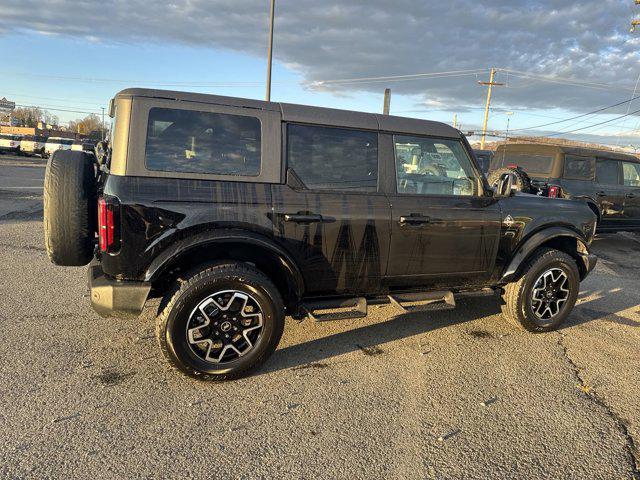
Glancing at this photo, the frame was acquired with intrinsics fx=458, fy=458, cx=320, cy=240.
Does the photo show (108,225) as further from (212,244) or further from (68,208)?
(212,244)

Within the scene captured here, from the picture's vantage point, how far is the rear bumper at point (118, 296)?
10.1 ft

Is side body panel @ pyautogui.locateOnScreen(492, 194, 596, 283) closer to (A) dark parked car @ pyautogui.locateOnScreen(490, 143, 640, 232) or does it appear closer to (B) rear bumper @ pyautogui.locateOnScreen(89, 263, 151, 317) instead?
(B) rear bumper @ pyautogui.locateOnScreen(89, 263, 151, 317)

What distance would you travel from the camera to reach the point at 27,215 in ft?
30.2

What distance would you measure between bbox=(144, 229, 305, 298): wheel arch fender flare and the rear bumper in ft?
0.33

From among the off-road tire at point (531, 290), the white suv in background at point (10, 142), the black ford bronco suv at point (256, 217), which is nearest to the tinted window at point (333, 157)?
the black ford bronco suv at point (256, 217)

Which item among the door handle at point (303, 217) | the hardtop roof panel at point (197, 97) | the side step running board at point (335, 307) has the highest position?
the hardtop roof panel at point (197, 97)

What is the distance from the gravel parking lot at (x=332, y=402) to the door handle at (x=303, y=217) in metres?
1.14

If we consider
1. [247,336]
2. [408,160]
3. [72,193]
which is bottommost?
[247,336]

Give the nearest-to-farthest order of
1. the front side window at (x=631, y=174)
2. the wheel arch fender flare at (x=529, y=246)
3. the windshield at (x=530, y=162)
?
the wheel arch fender flare at (x=529, y=246), the windshield at (x=530, y=162), the front side window at (x=631, y=174)

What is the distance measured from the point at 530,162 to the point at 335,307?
23.7 feet

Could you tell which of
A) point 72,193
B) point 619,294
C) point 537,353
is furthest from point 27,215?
point 619,294

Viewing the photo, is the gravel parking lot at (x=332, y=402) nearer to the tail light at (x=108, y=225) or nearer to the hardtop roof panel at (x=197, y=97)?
the tail light at (x=108, y=225)

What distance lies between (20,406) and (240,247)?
1.68 metres

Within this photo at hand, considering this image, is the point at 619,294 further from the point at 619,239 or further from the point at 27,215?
the point at 27,215
